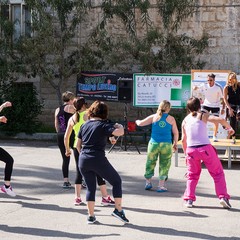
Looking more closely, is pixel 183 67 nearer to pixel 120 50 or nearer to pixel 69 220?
pixel 120 50

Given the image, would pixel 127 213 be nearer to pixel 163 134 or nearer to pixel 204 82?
pixel 163 134

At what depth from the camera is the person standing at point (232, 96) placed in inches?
568

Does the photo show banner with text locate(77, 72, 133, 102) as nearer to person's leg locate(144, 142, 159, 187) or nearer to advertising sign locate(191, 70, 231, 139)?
advertising sign locate(191, 70, 231, 139)

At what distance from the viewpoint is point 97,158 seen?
26.5ft

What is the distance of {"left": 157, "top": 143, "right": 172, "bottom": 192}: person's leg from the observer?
10341 millimetres

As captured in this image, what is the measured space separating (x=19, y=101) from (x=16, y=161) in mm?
5846

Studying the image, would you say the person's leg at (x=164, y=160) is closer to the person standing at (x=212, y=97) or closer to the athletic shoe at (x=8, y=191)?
the athletic shoe at (x=8, y=191)

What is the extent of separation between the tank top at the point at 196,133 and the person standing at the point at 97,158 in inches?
62.3

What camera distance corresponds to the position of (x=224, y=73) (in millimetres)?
16297

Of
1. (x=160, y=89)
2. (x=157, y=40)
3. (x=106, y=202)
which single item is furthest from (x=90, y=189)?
(x=157, y=40)

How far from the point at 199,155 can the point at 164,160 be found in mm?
1371

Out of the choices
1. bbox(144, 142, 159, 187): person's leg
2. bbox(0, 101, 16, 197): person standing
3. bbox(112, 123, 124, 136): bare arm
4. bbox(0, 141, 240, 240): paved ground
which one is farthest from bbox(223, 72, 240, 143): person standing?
bbox(112, 123, 124, 136): bare arm

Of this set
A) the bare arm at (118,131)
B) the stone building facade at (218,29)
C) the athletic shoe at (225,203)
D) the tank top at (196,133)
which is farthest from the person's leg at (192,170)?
the stone building facade at (218,29)

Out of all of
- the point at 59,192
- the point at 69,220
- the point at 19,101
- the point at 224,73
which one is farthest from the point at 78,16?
the point at 69,220
